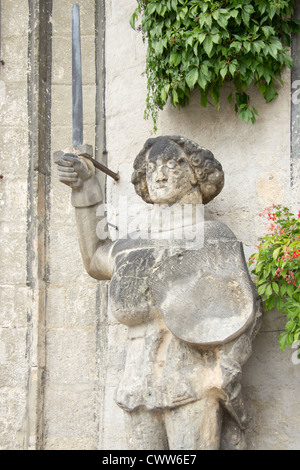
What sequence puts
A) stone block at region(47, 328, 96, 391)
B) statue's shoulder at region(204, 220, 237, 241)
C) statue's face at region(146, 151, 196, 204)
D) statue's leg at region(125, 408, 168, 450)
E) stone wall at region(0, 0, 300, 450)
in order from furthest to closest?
stone block at region(47, 328, 96, 391)
stone wall at region(0, 0, 300, 450)
statue's face at region(146, 151, 196, 204)
statue's shoulder at region(204, 220, 237, 241)
statue's leg at region(125, 408, 168, 450)

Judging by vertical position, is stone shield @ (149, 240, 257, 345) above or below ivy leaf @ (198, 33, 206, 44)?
below

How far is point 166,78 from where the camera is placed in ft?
12.6

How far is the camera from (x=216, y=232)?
3307mm

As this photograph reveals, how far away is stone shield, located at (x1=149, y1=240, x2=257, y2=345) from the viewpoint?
3057mm

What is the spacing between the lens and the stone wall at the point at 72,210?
12.2 feet

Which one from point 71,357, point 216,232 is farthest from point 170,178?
point 71,357

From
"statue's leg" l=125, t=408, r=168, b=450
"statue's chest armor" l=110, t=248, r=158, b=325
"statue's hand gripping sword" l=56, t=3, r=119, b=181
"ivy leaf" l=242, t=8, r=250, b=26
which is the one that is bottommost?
"statue's leg" l=125, t=408, r=168, b=450

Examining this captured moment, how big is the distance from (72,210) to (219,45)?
1175 mm

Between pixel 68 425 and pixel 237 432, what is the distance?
3.41ft

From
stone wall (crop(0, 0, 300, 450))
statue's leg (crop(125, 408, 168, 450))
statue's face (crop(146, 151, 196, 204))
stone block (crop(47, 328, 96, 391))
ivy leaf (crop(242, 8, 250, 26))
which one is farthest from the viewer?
stone block (crop(47, 328, 96, 391))

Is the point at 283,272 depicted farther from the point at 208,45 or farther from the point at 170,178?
the point at 208,45

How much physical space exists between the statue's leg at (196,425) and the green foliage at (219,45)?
137 cm

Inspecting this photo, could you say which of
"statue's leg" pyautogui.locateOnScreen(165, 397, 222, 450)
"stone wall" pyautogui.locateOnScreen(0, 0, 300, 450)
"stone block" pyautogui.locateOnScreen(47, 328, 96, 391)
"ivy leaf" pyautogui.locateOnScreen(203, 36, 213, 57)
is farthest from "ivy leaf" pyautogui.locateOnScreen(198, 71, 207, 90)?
"statue's leg" pyautogui.locateOnScreen(165, 397, 222, 450)

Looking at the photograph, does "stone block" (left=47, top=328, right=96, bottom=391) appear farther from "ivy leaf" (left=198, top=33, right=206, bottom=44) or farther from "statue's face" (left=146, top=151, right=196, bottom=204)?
"ivy leaf" (left=198, top=33, right=206, bottom=44)
